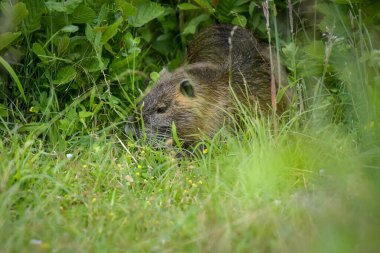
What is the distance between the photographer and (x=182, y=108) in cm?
481

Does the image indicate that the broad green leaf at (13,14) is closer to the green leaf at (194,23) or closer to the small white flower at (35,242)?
the green leaf at (194,23)

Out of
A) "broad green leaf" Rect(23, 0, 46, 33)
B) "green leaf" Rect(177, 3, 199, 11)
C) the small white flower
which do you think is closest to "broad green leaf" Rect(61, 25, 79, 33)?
"broad green leaf" Rect(23, 0, 46, 33)

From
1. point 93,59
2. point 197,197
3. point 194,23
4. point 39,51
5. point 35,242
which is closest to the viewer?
point 35,242

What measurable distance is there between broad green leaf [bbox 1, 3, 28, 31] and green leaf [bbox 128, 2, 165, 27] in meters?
0.84

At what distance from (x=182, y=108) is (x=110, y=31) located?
26.4 inches

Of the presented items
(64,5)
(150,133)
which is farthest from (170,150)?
(64,5)

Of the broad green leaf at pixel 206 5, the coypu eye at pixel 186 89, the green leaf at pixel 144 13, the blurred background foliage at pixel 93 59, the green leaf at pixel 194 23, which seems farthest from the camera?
the green leaf at pixel 194 23

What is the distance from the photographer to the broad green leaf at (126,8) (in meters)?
4.69

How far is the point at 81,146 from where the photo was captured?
430 centimetres

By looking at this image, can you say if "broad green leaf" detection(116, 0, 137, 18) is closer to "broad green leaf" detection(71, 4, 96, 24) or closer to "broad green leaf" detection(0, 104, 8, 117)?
"broad green leaf" detection(71, 4, 96, 24)

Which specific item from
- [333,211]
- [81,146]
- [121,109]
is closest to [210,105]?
[121,109]

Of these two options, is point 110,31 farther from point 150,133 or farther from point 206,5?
point 206,5

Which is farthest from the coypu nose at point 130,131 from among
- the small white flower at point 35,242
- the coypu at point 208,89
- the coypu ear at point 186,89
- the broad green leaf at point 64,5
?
the small white flower at point 35,242

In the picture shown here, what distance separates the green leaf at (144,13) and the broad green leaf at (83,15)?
338mm
